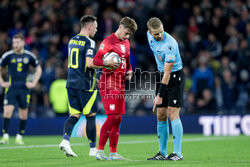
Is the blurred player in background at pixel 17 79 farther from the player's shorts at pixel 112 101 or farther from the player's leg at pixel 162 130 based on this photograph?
the player's leg at pixel 162 130

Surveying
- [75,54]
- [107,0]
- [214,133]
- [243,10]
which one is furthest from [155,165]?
[107,0]

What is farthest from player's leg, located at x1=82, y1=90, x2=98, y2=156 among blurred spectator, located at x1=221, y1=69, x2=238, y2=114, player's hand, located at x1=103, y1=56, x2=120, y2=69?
blurred spectator, located at x1=221, y1=69, x2=238, y2=114

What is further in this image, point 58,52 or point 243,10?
point 58,52

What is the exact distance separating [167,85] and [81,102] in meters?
1.70

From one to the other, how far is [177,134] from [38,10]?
13.9 metres

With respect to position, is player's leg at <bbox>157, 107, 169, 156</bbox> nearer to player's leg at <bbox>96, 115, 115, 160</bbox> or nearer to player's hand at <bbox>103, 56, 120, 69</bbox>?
player's leg at <bbox>96, 115, 115, 160</bbox>

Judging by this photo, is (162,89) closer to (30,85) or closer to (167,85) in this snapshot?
(167,85)

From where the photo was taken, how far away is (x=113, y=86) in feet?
27.9

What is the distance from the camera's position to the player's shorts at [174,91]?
847 centimetres

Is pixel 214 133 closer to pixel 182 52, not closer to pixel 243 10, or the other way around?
pixel 182 52

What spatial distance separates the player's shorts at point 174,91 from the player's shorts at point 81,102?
1.37 m

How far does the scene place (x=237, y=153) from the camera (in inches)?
386

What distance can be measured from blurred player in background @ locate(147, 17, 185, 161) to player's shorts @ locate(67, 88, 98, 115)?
4.31 feet

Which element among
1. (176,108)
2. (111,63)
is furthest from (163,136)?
A: (111,63)
